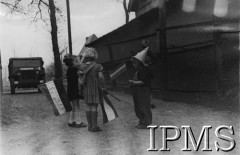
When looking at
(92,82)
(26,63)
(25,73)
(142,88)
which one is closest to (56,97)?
(92,82)

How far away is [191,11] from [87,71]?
763 centimetres

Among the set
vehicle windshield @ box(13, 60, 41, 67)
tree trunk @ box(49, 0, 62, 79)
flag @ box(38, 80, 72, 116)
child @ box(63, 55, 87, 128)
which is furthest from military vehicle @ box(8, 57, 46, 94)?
child @ box(63, 55, 87, 128)

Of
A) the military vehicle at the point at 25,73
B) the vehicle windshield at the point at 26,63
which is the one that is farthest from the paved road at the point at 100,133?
the vehicle windshield at the point at 26,63

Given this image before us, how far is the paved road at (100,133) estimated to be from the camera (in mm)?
6098

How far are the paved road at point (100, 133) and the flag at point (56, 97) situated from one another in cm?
40

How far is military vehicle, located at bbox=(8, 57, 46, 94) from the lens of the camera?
2356 cm

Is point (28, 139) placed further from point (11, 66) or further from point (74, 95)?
point (11, 66)

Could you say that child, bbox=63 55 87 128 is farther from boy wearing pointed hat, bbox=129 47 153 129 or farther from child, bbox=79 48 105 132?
boy wearing pointed hat, bbox=129 47 153 129

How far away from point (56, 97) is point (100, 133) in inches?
55.7

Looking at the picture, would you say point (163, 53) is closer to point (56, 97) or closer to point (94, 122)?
point (56, 97)

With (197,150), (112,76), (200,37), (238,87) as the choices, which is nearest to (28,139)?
(112,76)

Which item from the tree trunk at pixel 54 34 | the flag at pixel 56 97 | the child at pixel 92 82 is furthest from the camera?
the tree trunk at pixel 54 34

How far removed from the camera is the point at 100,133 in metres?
7.52

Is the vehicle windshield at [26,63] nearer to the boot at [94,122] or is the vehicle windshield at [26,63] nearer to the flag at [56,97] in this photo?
the flag at [56,97]
